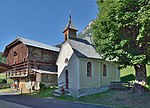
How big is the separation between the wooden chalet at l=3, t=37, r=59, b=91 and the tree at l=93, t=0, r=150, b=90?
47.9 ft

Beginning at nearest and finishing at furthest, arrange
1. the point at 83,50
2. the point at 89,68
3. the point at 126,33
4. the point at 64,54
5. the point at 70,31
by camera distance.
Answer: the point at 126,33, the point at 89,68, the point at 83,50, the point at 64,54, the point at 70,31

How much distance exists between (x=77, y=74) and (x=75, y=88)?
5.46 ft

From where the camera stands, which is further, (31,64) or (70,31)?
(31,64)

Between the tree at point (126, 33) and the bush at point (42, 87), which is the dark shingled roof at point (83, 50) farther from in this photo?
the bush at point (42, 87)

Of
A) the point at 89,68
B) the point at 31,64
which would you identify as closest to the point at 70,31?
the point at 89,68

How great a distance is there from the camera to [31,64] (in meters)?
31.6

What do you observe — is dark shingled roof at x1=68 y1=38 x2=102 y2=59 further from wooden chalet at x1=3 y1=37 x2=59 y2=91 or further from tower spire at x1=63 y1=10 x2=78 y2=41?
wooden chalet at x1=3 y1=37 x2=59 y2=91

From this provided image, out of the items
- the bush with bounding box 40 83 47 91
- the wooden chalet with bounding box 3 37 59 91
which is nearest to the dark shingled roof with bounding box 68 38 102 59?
the wooden chalet with bounding box 3 37 59 91

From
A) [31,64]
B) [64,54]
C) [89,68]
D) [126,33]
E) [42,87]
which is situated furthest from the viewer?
[31,64]

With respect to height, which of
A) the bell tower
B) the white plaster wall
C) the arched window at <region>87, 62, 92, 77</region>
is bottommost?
the arched window at <region>87, 62, 92, 77</region>

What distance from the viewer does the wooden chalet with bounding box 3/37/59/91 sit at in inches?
1206

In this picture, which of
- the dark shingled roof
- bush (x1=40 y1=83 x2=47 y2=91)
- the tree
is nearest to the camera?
the tree

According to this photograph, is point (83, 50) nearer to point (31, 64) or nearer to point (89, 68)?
point (89, 68)

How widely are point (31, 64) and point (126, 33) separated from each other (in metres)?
A: 18.7
